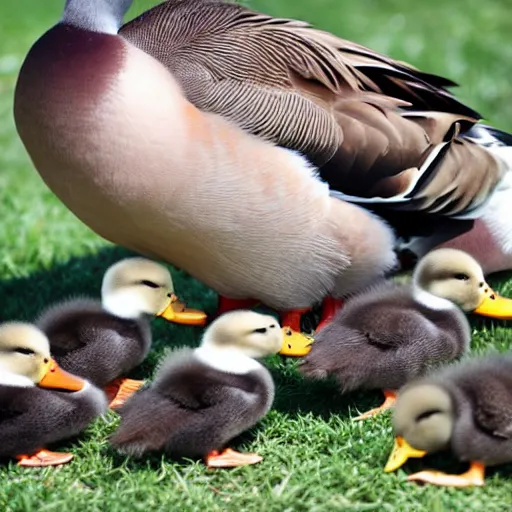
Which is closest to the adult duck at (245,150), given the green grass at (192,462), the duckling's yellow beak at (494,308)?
the duckling's yellow beak at (494,308)

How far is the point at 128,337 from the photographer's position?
14.4 ft

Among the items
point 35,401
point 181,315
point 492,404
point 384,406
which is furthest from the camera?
point 181,315

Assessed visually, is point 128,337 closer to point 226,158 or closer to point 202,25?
point 226,158

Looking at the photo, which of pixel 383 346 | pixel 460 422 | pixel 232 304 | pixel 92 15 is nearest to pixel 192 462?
pixel 383 346

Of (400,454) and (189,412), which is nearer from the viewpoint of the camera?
(400,454)

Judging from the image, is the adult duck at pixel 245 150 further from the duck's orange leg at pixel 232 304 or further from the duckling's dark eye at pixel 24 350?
the duckling's dark eye at pixel 24 350

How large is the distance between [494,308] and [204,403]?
1436 millimetres

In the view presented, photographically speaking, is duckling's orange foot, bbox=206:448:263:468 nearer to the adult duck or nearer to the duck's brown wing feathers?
the adult duck

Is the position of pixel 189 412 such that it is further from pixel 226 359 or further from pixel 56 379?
pixel 56 379

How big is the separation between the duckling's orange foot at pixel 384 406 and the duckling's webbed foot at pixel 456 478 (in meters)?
0.51

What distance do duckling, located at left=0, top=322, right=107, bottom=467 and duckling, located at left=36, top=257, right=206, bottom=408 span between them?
24 cm

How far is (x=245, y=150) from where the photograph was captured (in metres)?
4.20

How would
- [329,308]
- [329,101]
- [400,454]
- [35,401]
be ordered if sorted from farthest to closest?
[329,308] → [329,101] → [35,401] → [400,454]

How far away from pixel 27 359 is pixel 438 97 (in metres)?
2.09
